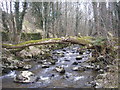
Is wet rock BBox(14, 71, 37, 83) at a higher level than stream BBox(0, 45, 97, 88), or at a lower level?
higher

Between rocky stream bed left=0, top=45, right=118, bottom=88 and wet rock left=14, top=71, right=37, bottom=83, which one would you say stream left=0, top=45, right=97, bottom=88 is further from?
wet rock left=14, top=71, right=37, bottom=83

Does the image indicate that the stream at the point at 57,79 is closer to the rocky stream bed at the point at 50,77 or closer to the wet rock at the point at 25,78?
the rocky stream bed at the point at 50,77

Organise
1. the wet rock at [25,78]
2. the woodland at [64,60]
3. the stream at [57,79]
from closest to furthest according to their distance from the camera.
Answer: the woodland at [64,60]
the stream at [57,79]
the wet rock at [25,78]

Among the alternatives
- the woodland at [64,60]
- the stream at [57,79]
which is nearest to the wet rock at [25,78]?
the woodland at [64,60]

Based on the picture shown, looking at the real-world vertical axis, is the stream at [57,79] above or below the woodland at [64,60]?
below

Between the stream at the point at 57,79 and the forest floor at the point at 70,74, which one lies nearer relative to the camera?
the forest floor at the point at 70,74

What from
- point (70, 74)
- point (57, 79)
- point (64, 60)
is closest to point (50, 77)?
point (57, 79)

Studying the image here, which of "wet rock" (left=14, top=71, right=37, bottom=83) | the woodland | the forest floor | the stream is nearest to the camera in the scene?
the forest floor

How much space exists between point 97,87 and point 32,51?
7.99 meters

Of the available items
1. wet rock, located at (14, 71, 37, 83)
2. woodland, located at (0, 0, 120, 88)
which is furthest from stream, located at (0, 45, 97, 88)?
wet rock, located at (14, 71, 37, 83)

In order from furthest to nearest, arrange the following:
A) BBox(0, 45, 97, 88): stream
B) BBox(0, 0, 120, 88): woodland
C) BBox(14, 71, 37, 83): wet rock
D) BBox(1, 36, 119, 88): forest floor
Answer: BBox(14, 71, 37, 83): wet rock, BBox(0, 45, 97, 88): stream, BBox(0, 0, 120, 88): woodland, BBox(1, 36, 119, 88): forest floor

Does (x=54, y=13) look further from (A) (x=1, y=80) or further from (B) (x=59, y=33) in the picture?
(A) (x=1, y=80)

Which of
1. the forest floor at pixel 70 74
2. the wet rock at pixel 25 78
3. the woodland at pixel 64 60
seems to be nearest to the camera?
the forest floor at pixel 70 74

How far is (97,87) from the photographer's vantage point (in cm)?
523
